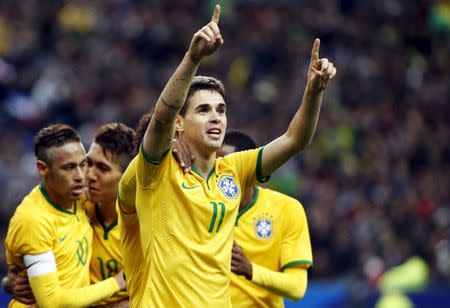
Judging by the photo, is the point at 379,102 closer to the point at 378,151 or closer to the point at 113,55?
the point at 378,151

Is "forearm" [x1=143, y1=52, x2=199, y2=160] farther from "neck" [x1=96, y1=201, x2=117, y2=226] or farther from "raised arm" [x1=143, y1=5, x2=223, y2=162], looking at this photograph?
"neck" [x1=96, y1=201, x2=117, y2=226]

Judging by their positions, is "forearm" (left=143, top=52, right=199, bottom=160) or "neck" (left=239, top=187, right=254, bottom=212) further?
"neck" (left=239, top=187, right=254, bottom=212)

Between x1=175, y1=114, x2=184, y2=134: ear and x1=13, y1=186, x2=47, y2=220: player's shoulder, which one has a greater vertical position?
x1=175, y1=114, x2=184, y2=134: ear

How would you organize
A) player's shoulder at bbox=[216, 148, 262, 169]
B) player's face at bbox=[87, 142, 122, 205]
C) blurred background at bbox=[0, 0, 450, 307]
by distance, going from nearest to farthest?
1. player's shoulder at bbox=[216, 148, 262, 169]
2. player's face at bbox=[87, 142, 122, 205]
3. blurred background at bbox=[0, 0, 450, 307]

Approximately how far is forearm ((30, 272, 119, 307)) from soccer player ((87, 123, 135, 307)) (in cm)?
43

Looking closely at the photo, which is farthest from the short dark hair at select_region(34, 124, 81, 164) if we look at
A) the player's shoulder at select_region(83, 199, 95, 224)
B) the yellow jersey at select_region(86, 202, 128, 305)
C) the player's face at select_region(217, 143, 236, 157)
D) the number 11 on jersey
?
the number 11 on jersey

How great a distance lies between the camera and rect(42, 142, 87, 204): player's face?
6.52 meters

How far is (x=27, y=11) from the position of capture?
1611 cm

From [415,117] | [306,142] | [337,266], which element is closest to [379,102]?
[415,117]

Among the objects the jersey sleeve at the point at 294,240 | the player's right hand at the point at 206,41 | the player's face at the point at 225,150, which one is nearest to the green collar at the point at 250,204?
the jersey sleeve at the point at 294,240

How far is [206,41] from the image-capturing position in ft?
16.2

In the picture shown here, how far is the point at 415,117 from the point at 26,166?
703cm

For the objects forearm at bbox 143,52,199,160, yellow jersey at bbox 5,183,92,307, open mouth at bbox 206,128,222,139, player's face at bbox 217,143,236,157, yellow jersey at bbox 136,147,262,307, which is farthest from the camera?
player's face at bbox 217,143,236,157

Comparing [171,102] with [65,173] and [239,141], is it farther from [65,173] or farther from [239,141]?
[239,141]
